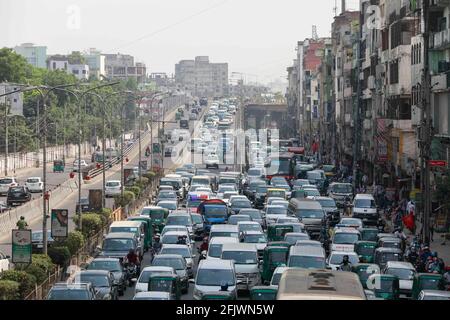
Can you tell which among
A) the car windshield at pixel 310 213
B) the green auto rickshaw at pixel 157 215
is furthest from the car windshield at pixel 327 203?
the green auto rickshaw at pixel 157 215

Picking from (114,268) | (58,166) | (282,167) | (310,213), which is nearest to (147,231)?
(310,213)

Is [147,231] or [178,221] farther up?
[178,221]

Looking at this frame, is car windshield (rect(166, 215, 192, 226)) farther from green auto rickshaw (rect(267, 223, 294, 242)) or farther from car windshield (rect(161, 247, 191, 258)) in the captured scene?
car windshield (rect(161, 247, 191, 258))

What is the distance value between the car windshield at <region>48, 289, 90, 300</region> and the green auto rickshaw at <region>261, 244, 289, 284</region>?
32.4ft

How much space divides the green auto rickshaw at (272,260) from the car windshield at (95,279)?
245 inches

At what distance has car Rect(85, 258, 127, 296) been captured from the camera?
115 feet

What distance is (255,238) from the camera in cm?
4422

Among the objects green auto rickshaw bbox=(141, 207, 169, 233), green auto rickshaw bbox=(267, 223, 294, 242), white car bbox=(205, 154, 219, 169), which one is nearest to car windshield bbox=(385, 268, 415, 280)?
green auto rickshaw bbox=(267, 223, 294, 242)

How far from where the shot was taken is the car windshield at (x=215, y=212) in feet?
181

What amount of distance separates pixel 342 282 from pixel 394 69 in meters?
59.9

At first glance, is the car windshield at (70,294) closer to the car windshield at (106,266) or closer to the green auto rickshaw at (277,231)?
the car windshield at (106,266)

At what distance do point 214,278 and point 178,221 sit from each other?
18851 mm

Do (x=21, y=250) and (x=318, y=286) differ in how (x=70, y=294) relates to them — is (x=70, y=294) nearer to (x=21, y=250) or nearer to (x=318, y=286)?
(x=21, y=250)

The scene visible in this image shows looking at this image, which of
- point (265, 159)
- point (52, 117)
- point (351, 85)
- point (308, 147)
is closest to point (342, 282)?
point (265, 159)
